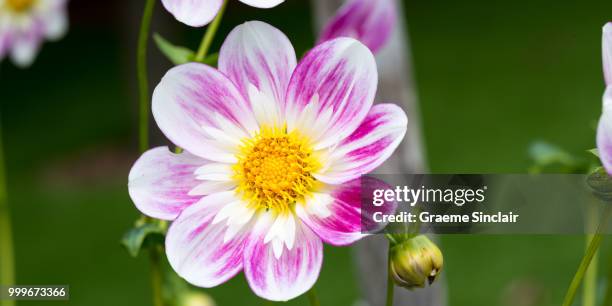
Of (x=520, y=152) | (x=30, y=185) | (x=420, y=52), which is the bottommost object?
(x=30, y=185)

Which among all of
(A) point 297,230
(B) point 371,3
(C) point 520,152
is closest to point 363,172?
(A) point 297,230

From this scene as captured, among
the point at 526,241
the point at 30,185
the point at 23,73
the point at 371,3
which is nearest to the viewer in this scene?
the point at 371,3

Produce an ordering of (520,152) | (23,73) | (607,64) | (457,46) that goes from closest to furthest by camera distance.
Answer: (607,64) → (520,152) → (457,46) → (23,73)

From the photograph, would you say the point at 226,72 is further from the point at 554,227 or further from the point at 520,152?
the point at 520,152

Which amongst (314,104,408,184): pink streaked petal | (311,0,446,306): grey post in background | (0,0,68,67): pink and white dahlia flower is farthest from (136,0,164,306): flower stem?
(311,0,446,306): grey post in background

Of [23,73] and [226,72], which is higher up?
[226,72]

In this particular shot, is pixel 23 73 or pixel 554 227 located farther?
pixel 23 73

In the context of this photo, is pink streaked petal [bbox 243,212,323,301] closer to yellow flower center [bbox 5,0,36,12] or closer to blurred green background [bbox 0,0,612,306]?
yellow flower center [bbox 5,0,36,12]
